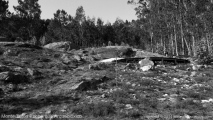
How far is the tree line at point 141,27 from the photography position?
3325cm

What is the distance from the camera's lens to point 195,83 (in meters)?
11.5

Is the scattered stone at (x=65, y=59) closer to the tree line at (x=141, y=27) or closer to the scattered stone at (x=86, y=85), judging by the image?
the scattered stone at (x=86, y=85)

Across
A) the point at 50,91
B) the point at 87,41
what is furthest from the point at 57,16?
the point at 50,91

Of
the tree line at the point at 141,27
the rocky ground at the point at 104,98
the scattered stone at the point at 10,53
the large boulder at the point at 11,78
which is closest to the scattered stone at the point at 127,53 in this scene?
the tree line at the point at 141,27

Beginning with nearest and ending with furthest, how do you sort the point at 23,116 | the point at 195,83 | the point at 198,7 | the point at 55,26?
the point at 23,116, the point at 195,83, the point at 198,7, the point at 55,26

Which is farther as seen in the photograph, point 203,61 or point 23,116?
point 203,61

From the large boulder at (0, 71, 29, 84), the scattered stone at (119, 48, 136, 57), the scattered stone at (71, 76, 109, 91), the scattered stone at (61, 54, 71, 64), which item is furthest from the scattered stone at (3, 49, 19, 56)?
the scattered stone at (119, 48, 136, 57)

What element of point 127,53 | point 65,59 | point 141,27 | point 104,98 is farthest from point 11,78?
point 141,27

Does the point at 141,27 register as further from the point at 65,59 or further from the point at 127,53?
the point at 65,59

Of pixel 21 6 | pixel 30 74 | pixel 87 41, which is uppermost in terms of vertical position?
pixel 21 6

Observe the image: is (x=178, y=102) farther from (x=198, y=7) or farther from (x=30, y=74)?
(x=198, y=7)

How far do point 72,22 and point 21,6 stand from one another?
15594 mm

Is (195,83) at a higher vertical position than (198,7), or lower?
lower

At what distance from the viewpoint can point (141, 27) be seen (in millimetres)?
42375
